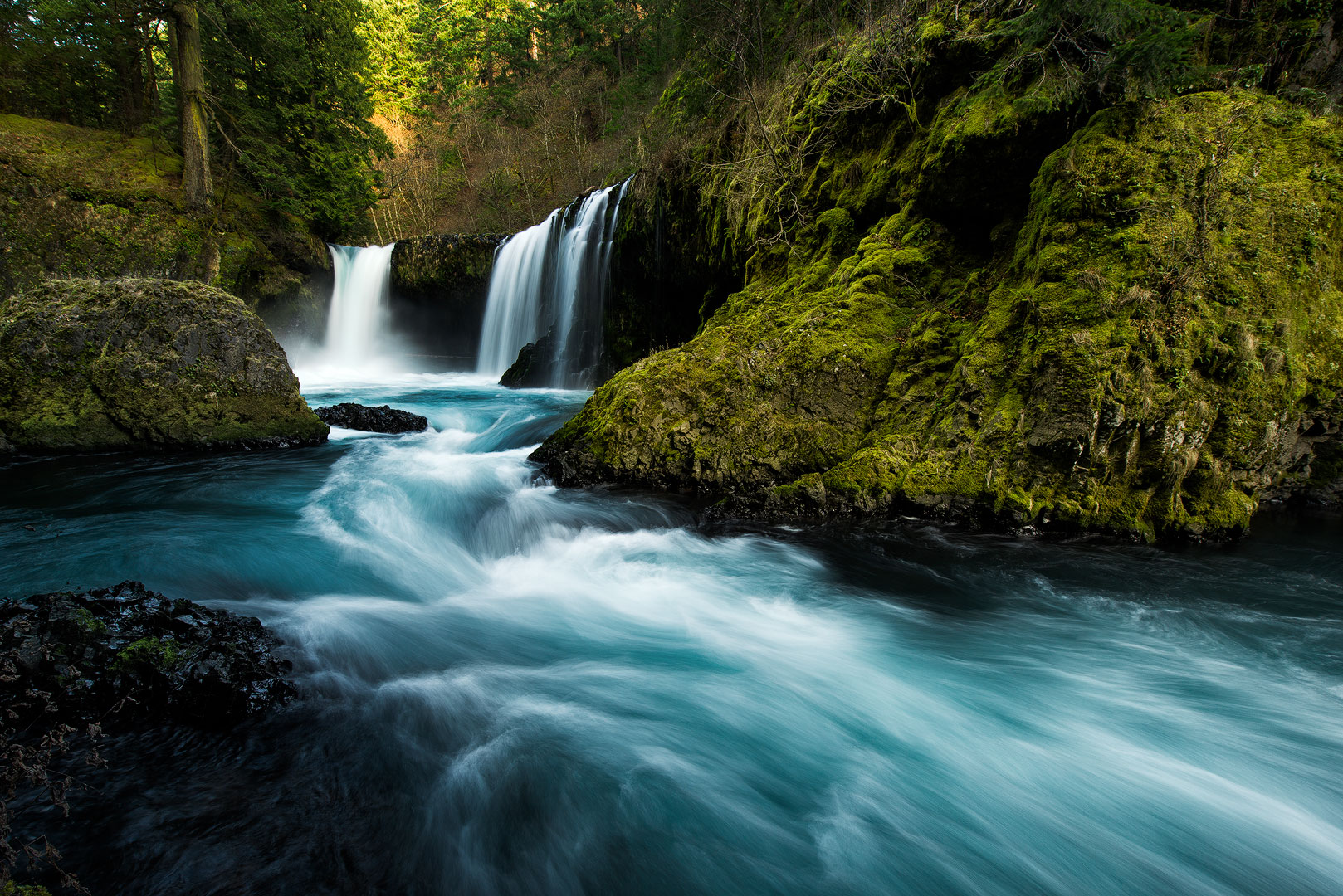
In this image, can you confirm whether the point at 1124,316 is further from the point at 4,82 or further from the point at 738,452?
the point at 4,82

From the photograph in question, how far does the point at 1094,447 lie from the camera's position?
4.75m

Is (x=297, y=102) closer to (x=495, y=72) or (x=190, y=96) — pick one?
(x=190, y=96)

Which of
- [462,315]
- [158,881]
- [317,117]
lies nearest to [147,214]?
[317,117]

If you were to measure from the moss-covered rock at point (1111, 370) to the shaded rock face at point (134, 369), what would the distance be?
5.77m

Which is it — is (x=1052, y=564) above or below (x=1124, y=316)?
below

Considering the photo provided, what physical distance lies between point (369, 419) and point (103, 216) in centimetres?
1035

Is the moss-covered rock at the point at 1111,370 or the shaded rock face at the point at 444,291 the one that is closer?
the moss-covered rock at the point at 1111,370

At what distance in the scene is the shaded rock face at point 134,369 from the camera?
705 centimetres

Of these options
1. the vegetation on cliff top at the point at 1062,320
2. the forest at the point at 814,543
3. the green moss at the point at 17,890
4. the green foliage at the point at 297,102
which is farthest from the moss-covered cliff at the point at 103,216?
the green moss at the point at 17,890

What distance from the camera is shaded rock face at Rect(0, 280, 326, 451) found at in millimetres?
7047

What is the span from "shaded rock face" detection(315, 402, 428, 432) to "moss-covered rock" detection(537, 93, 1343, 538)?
17.5 feet

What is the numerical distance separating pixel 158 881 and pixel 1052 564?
218 inches

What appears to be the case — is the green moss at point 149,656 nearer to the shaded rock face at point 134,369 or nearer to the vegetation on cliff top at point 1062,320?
the vegetation on cliff top at point 1062,320

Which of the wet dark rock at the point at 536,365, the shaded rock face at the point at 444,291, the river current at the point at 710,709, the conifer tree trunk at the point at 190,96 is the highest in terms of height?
the conifer tree trunk at the point at 190,96
